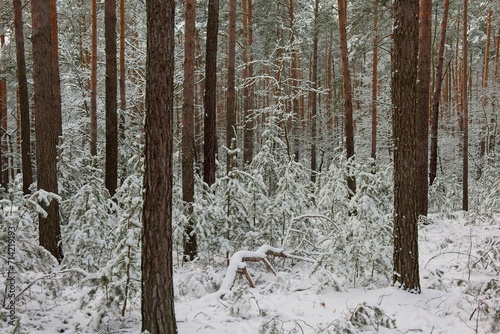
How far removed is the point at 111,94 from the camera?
1116 centimetres

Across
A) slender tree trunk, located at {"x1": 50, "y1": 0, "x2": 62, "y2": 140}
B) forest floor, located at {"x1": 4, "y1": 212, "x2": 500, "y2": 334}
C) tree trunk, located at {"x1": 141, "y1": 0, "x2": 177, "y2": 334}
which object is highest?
slender tree trunk, located at {"x1": 50, "y1": 0, "x2": 62, "y2": 140}

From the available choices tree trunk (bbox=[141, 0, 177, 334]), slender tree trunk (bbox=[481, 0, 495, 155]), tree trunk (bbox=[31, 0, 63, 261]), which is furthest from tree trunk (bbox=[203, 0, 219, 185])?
slender tree trunk (bbox=[481, 0, 495, 155])

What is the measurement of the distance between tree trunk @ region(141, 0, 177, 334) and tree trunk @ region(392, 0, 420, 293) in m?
3.37

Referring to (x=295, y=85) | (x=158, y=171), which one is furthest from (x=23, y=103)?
(x=295, y=85)

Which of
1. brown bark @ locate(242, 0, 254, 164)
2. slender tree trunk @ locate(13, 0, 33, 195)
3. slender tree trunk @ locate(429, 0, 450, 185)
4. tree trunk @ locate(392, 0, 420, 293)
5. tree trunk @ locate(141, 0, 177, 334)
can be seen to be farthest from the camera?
brown bark @ locate(242, 0, 254, 164)

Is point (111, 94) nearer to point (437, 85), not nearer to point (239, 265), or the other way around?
point (239, 265)

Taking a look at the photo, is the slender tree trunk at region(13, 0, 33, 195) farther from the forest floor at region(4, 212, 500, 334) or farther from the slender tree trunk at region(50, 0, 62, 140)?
the forest floor at region(4, 212, 500, 334)

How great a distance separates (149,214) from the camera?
12.9 feet

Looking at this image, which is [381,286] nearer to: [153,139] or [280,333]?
[280,333]

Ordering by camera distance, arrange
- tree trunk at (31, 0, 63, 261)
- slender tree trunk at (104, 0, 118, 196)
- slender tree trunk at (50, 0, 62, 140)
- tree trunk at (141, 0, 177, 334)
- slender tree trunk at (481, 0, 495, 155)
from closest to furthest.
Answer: tree trunk at (141, 0, 177, 334)
tree trunk at (31, 0, 63, 261)
slender tree trunk at (50, 0, 62, 140)
slender tree trunk at (104, 0, 118, 196)
slender tree trunk at (481, 0, 495, 155)

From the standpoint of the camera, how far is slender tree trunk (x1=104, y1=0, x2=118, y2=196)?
10.8 m

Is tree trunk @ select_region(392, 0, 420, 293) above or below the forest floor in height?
above

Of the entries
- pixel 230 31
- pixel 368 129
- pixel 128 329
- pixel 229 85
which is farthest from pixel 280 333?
pixel 368 129

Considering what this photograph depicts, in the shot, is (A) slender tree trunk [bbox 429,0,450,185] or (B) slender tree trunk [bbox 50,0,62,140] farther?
(A) slender tree trunk [bbox 429,0,450,185]
